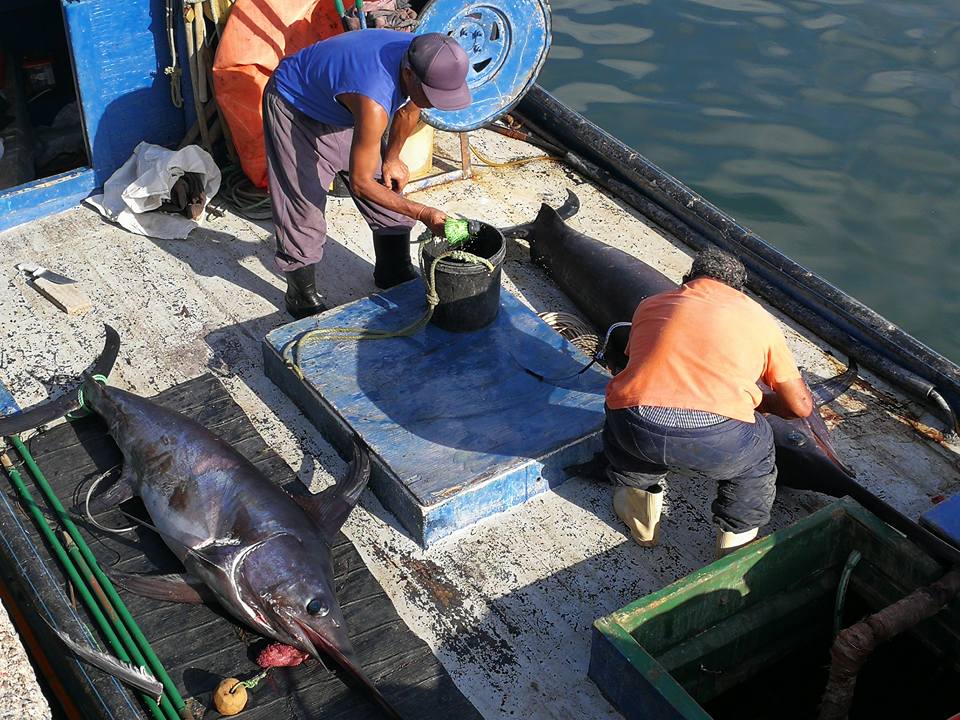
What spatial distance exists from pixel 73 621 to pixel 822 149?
7670mm

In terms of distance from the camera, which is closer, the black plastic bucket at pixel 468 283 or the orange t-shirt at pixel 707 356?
the orange t-shirt at pixel 707 356

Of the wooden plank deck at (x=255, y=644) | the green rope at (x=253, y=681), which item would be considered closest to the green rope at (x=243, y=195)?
the wooden plank deck at (x=255, y=644)

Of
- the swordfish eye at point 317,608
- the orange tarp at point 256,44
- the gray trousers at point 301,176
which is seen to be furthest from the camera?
the orange tarp at point 256,44

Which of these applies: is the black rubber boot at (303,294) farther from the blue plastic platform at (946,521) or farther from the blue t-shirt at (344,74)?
the blue plastic platform at (946,521)

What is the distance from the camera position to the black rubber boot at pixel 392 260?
5.59m

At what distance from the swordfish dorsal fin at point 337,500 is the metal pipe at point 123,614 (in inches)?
31.2

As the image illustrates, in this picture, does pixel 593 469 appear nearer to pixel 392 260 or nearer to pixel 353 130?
pixel 392 260

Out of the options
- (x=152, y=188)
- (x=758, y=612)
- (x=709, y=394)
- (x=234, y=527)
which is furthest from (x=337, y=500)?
(x=152, y=188)

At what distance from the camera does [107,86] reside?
20.8 ft

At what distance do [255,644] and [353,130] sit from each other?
2465mm

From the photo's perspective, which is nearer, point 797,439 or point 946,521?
point 946,521

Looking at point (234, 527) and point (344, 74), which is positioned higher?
point (344, 74)

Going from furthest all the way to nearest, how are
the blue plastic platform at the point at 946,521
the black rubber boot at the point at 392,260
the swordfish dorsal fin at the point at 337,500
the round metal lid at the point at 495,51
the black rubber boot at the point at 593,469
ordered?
the round metal lid at the point at 495,51, the black rubber boot at the point at 392,260, the black rubber boot at the point at 593,469, the swordfish dorsal fin at the point at 337,500, the blue plastic platform at the point at 946,521

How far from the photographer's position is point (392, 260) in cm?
568
